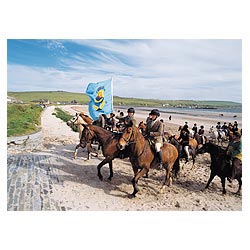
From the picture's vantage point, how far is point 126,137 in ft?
15.6

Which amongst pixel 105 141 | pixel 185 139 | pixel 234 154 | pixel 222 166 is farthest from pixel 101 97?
pixel 234 154

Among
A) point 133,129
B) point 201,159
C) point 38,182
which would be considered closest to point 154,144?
point 133,129

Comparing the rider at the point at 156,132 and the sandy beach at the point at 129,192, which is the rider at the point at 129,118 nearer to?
the rider at the point at 156,132

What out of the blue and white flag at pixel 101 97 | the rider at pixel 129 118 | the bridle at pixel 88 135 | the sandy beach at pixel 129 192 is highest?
the blue and white flag at pixel 101 97

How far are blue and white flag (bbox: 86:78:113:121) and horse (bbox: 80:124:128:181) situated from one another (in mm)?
1472

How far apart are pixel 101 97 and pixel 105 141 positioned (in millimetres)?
1967

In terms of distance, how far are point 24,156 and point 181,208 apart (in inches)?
227

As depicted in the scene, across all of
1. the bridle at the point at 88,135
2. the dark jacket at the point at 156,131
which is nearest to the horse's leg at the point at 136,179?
the dark jacket at the point at 156,131

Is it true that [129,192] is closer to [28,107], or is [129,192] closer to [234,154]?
[234,154]

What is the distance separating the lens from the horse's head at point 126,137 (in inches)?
183

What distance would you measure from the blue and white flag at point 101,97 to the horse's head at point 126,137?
9.00ft

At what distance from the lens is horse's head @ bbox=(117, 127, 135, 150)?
4648 mm
